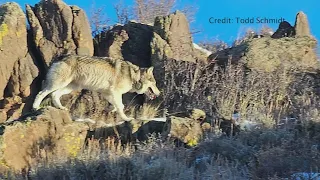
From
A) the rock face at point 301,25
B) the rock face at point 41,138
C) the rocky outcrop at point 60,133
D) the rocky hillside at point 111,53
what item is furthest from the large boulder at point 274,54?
the rock face at point 41,138

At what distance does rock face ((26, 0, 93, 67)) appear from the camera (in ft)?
52.6

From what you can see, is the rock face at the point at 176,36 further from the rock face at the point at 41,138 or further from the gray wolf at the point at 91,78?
the rock face at the point at 41,138

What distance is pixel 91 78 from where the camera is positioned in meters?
13.5

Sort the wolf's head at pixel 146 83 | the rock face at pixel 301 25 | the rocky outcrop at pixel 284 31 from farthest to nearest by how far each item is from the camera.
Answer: the rocky outcrop at pixel 284 31, the rock face at pixel 301 25, the wolf's head at pixel 146 83

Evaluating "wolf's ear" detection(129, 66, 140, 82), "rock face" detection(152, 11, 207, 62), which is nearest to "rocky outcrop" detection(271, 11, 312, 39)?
"rock face" detection(152, 11, 207, 62)

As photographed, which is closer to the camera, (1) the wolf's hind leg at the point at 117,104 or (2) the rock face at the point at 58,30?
(1) the wolf's hind leg at the point at 117,104

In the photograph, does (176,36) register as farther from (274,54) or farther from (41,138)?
(41,138)

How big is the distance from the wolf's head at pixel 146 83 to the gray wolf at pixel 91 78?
0.32ft

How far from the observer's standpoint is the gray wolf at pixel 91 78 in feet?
42.9

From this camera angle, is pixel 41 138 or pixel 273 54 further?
pixel 273 54

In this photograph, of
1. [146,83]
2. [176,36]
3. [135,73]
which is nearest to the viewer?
[135,73]

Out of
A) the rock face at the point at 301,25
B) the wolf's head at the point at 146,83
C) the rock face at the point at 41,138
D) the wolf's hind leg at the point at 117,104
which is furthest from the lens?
the rock face at the point at 301,25

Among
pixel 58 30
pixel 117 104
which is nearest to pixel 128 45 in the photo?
pixel 58 30

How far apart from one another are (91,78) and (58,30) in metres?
3.28
